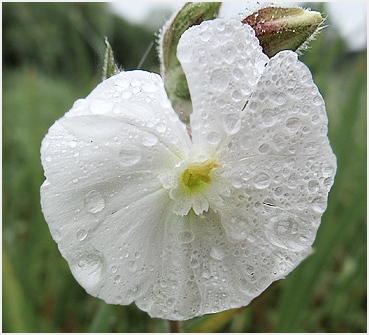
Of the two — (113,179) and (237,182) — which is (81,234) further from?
(237,182)

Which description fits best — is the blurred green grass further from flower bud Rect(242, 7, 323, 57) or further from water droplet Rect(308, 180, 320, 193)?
water droplet Rect(308, 180, 320, 193)

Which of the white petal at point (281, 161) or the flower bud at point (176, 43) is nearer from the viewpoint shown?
the white petal at point (281, 161)

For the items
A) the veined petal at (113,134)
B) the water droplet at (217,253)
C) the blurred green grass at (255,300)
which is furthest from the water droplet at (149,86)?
the blurred green grass at (255,300)

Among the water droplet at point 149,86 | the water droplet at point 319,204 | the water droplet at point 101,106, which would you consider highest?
the water droplet at point 149,86

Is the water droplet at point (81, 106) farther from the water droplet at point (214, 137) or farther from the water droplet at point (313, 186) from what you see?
the water droplet at point (313, 186)

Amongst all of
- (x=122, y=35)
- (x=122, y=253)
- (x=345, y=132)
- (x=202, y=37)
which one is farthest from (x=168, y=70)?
(x=122, y=35)

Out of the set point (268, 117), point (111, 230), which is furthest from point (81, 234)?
point (268, 117)

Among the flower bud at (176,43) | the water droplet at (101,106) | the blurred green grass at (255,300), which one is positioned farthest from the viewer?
the blurred green grass at (255,300)
